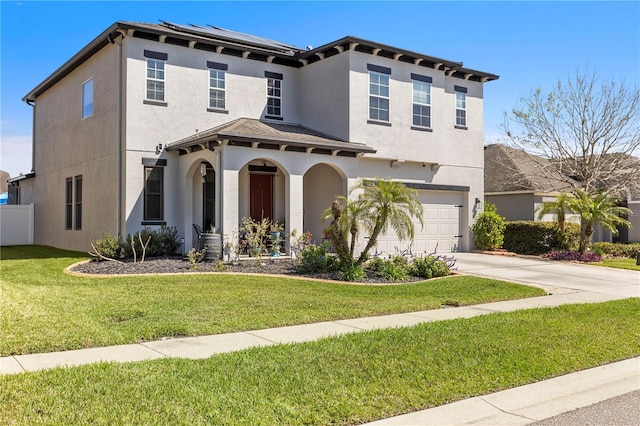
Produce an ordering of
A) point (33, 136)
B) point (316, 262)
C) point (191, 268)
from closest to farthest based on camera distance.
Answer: point (191, 268), point (316, 262), point (33, 136)

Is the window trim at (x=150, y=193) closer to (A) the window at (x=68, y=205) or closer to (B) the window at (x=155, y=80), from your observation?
(B) the window at (x=155, y=80)

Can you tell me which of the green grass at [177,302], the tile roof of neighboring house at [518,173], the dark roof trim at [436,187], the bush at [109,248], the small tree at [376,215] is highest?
the tile roof of neighboring house at [518,173]

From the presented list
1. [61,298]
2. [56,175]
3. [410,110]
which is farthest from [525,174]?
[61,298]

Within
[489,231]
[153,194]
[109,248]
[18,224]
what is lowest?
[109,248]

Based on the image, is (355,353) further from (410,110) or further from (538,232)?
(538,232)

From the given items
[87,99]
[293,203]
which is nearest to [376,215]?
[293,203]

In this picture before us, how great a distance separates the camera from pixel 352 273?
46.3 ft

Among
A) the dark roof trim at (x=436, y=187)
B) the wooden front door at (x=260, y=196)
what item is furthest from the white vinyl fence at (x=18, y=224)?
the dark roof trim at (x=436, y=187)

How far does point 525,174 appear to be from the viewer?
27.6 m

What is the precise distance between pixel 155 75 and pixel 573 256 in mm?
15433

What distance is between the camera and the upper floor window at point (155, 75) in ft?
58.6

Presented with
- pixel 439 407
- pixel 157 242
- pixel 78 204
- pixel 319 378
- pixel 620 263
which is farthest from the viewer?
pixel 78 204

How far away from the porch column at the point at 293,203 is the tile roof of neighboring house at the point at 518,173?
44.7 ft

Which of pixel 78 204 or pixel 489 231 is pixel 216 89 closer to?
pixel 78 204
